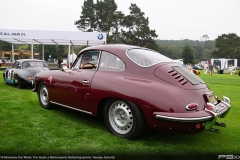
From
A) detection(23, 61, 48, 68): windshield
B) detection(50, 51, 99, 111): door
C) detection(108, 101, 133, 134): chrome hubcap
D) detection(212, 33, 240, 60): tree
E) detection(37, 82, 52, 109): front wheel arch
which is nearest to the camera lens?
detection(108, 101, 133, 134): chrome hubcap

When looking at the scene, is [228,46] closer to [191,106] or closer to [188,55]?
[188,55]

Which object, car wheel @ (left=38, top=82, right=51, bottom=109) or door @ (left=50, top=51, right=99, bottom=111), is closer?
door @ (left=50, top=51, right=99, bottom=111)

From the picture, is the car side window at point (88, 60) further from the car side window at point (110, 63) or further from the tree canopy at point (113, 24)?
the tree canopy at point (113, 24)

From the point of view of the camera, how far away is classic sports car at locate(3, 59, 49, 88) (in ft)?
27.1

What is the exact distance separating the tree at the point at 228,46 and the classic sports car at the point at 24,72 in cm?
7347

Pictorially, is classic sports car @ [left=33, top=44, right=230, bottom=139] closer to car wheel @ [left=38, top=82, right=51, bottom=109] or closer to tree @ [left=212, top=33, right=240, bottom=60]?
car wheel @ [left=38, top=82, right=51, bottom=109]

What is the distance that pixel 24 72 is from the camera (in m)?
8.50

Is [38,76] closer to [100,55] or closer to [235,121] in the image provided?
[100,55]

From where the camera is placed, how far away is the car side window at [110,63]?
3.51 m

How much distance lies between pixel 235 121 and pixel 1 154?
439cm

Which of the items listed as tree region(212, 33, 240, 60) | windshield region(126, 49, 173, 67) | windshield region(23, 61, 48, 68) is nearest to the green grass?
windshield region(126, 49, 173, 67)

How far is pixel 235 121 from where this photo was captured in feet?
14.7

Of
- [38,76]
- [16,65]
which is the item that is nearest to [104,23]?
[16,65]

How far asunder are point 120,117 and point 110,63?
3.18 feet
